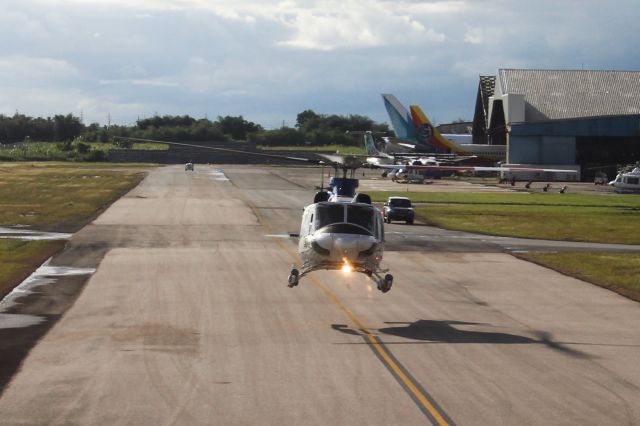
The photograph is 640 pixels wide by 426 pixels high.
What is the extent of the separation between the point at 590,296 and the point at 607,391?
14.6 m

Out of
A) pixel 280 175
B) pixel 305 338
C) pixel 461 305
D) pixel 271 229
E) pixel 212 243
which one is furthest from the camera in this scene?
pixel 280 175

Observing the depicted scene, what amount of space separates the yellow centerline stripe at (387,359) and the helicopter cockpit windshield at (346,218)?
2.61m

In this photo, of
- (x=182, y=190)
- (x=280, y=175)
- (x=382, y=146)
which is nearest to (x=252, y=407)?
(x=182, y=190)

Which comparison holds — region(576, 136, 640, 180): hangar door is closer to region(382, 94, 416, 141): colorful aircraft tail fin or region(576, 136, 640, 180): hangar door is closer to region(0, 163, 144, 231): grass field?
region(382, 94, 416, 141): colorful aircraft tail fin

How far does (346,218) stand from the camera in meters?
26.7

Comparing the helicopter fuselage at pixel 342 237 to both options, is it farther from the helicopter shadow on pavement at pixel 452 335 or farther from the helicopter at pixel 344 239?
the helicopter shadow on pavement at pixel 452 335

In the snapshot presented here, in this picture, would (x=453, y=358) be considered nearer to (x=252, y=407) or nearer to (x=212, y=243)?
(x=252, y=407)

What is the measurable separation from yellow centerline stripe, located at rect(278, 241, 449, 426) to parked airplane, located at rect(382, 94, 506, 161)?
112132 mm

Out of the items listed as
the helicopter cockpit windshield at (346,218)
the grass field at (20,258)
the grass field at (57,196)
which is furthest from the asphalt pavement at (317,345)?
the grass field at (57,196)

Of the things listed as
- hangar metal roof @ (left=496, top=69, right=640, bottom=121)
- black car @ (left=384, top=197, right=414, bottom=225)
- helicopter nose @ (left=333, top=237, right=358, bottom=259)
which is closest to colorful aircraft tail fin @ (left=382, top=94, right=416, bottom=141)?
hangar metal roof @ (left=496, top=69, right=640, bottom=121)

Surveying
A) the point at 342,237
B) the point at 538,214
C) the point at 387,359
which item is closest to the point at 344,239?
the point at 342,237

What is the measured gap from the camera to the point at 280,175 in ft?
438

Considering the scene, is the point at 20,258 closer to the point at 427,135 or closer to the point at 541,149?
the point at 541,149

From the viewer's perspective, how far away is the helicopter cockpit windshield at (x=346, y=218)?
26.4m
